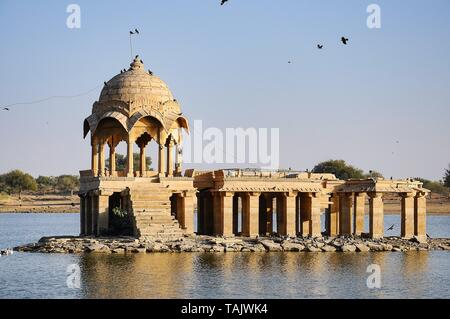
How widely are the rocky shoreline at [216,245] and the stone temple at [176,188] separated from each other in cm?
217

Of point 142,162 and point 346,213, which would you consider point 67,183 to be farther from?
point 346,213

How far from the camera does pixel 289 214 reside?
209ft

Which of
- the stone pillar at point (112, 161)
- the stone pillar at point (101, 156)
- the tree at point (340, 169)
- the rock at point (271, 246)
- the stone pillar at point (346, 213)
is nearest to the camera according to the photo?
the rock at point (271, 246)

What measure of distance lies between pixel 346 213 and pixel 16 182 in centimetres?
9958

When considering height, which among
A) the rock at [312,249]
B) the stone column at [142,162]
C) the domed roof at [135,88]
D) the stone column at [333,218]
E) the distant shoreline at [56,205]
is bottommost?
the distant shoreline at [56,205]

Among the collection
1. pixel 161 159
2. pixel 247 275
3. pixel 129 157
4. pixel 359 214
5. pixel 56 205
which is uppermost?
pixel 129 157

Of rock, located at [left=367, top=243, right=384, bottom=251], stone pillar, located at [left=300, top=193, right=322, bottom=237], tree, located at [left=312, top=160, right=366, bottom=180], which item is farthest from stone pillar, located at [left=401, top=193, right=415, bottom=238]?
tree, located at [left=312, top=160, right=366, bottom=180]

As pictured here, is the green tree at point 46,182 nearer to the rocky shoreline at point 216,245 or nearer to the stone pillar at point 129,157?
the stone pillar at point 129,157

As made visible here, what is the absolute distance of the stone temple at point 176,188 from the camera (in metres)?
60.6

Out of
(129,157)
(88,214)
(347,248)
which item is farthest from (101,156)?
(347,248)

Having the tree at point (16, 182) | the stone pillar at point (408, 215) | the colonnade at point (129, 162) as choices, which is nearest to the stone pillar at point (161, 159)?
the colonnade at point (129, 162)

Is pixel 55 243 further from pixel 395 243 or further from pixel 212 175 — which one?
pixel 395 243
